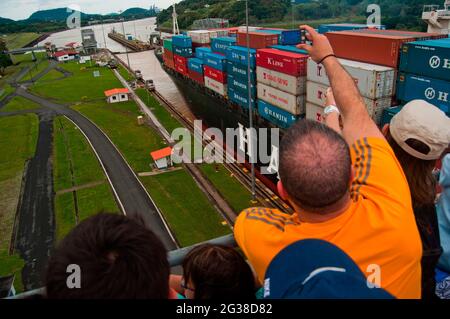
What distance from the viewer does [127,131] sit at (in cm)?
3086

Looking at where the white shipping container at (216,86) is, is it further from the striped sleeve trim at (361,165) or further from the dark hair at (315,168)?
the dark hair at (315,168)

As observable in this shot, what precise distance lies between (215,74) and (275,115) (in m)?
11.4

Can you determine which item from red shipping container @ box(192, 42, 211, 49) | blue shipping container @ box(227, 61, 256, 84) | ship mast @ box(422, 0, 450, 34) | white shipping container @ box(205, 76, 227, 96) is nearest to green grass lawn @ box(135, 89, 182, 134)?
white shipping container @ box(205, 76, 227, 96)

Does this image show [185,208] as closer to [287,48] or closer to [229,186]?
[229,186]

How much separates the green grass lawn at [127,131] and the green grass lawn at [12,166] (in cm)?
Result: 578

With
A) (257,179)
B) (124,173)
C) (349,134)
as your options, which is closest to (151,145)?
(124,173)

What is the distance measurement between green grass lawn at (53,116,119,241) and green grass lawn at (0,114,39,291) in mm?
2137

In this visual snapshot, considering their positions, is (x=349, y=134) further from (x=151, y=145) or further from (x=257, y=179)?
(x=151, y=145)

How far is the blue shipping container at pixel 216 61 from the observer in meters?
34.8

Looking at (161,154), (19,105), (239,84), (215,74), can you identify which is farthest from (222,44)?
(19,105)

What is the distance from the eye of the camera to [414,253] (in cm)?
167

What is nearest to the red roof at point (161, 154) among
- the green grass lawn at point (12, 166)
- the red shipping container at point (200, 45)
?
the green grass lawn at point (12, 166)

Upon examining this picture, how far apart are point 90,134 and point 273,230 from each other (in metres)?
31.2
